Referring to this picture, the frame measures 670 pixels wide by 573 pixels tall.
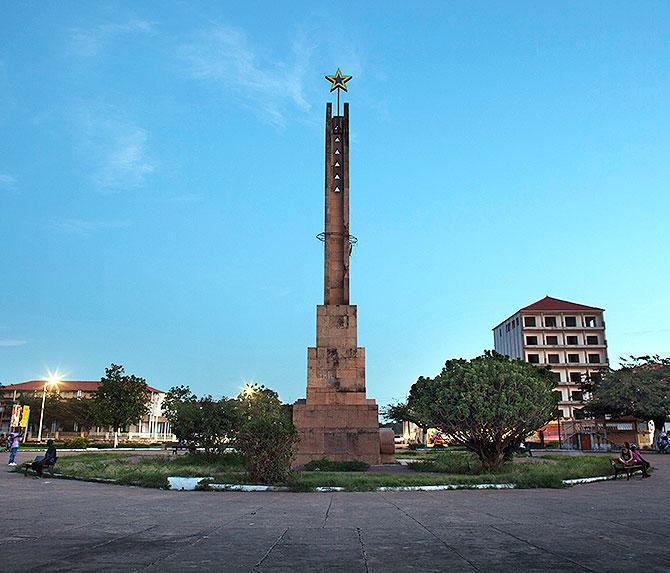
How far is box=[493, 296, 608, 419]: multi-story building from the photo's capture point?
7931 centimetres

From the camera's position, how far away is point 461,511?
10.3 m

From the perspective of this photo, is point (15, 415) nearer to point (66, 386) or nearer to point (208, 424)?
point (208, 424)

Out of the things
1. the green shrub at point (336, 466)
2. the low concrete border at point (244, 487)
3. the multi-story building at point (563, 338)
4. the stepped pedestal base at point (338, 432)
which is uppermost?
the multi-story building at point (563, 338)

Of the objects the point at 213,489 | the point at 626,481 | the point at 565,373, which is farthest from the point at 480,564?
the point at 565,373

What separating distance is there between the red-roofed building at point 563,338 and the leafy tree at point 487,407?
63571mm

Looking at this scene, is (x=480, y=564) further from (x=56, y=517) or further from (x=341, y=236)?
(x=341, y=236)

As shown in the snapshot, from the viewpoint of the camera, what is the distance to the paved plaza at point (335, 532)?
19.2 ft

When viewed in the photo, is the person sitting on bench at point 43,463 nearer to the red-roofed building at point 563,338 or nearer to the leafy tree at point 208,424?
the leafy tree at point 208,424

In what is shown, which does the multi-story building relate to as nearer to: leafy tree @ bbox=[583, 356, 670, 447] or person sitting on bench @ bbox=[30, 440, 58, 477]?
leafy tree @ bbox=[583, 356, 670, 447]

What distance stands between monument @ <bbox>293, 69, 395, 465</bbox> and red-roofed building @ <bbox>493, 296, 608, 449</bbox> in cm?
5866

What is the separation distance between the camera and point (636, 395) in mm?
48625

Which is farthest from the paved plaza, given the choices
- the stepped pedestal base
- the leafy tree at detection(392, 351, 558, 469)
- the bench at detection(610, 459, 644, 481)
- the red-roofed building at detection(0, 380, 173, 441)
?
the red-roofed building at detection(0, 380, 173, 441)

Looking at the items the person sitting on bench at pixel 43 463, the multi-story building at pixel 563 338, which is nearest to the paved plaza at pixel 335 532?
the person sitting on bench at pixel 43 463

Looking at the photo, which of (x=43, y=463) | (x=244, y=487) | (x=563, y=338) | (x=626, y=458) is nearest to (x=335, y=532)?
(x=244, y=487)
